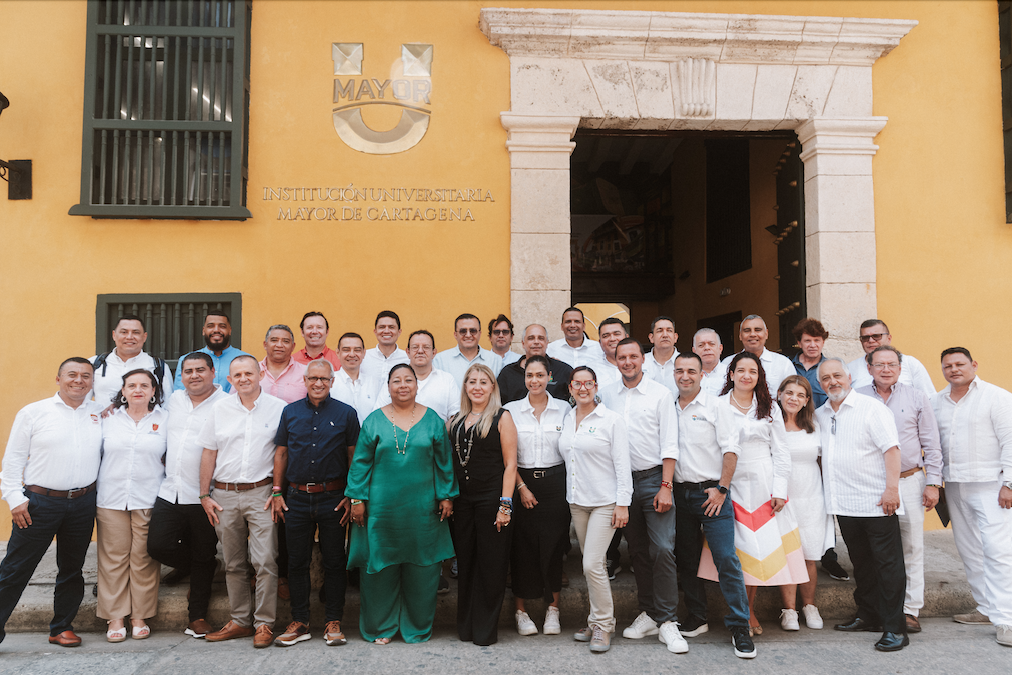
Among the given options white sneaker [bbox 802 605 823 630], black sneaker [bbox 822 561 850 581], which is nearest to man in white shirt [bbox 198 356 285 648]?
white sneaker [bbox 802 605 823 630]

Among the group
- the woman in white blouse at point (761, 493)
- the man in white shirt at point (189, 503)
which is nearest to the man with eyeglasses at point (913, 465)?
the woman in white blouse at point (761, 493)

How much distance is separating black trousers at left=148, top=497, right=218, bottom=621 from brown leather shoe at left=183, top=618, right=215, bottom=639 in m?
0.03

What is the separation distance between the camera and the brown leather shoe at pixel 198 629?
170 inches

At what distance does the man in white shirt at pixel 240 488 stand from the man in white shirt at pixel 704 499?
267 cm

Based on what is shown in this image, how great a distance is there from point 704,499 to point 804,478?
763 mm

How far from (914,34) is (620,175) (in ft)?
26.1

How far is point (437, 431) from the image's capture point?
4250mm

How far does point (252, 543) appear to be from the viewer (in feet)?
13.9

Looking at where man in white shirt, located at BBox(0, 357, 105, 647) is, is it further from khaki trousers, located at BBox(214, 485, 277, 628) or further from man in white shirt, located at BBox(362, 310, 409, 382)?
man in white shirt, located at BBox(362, 310, 409, 382)

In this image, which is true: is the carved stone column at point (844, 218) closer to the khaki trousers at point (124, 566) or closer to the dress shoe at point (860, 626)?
the dress shoe at point (860, 626)

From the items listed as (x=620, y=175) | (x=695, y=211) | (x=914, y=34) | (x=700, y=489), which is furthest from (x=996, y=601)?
(x=620, y=175)

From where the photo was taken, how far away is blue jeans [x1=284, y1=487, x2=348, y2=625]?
4176 mm

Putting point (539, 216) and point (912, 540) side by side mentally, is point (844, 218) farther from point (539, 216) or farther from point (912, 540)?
point (912, 540)

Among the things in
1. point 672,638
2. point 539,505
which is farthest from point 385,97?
point 672,638
